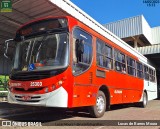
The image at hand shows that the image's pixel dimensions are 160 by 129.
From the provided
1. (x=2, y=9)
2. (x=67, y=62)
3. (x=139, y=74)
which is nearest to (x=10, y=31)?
(x=2, y=9)

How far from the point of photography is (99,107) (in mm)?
8570

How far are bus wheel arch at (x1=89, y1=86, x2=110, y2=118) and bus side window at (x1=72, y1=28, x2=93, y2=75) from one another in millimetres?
1334

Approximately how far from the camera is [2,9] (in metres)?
12.9

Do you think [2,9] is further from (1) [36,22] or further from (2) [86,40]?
(2) [86,40]

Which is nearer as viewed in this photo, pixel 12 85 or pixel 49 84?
pixel 49 84

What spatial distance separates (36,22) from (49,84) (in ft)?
7.38

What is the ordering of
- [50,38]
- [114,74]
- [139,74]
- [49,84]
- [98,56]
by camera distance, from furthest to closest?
[139,74]
[114,74]
[98,56]
[50,38]
[49,84]

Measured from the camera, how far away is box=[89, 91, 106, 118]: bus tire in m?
8.21

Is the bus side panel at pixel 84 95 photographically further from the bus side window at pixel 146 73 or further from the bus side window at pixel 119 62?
the bus side window at pixel 146 73

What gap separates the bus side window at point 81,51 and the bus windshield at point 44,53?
34 cm

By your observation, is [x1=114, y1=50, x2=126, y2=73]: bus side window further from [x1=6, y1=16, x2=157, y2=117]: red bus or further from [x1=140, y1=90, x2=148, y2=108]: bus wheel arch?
[x1=140, y1=90, x2=148, y2=108]: bus wheel arch

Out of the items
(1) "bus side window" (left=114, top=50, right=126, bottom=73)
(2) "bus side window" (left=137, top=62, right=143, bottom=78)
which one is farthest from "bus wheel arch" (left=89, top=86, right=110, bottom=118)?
(2) "bus side window" (left=137, top=62, right=143, bottom=78)

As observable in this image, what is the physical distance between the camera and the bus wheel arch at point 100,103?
27.0 ft

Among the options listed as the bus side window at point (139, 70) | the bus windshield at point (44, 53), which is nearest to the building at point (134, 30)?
the bus side window at point (139, 70)
